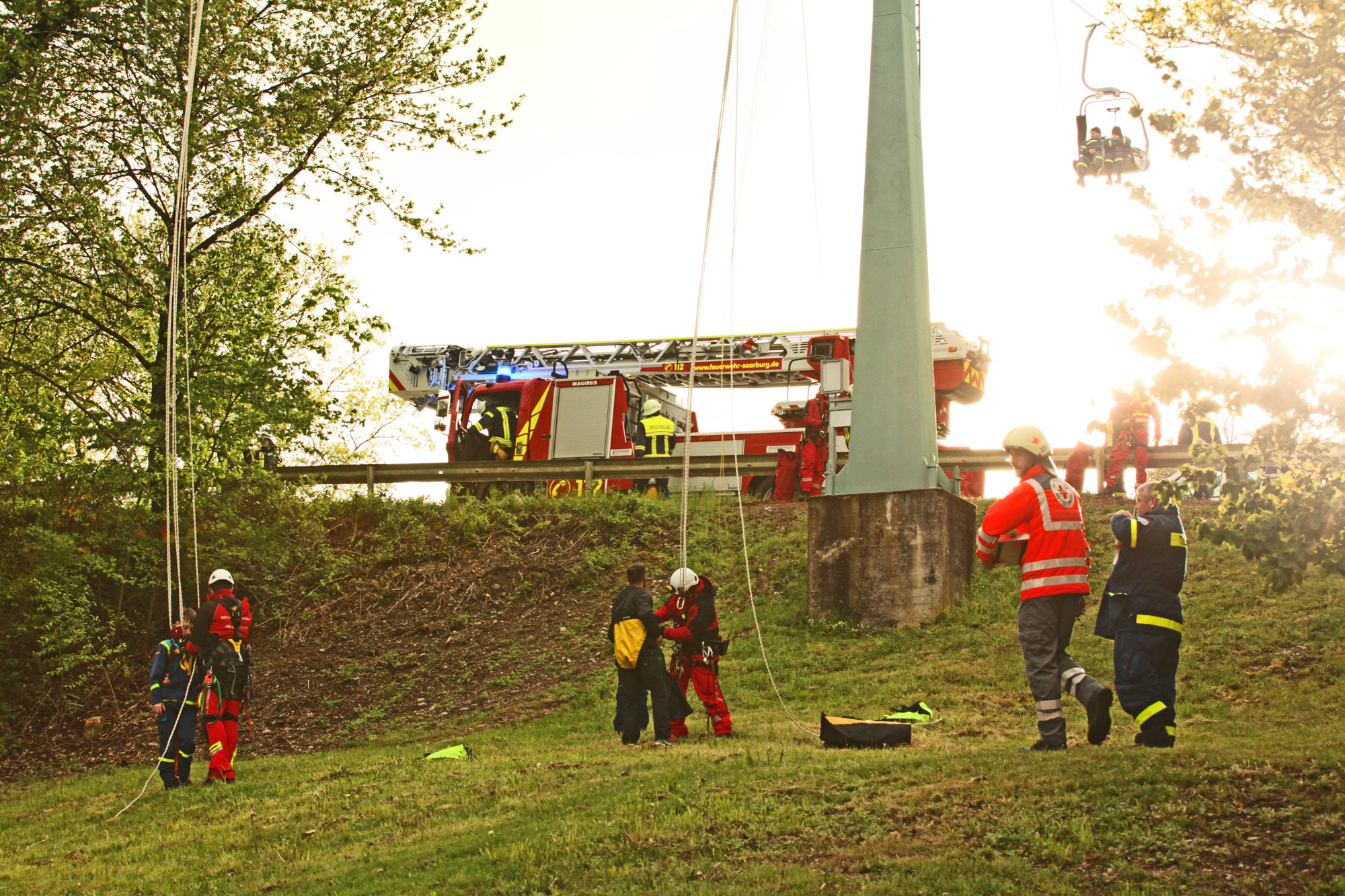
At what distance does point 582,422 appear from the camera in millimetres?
25047

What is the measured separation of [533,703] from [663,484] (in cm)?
1042

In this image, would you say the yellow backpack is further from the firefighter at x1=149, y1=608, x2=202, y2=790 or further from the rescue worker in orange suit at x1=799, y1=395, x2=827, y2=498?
the rescue worker in orange suit at x1=799, y1=395, x2=827, y2=498

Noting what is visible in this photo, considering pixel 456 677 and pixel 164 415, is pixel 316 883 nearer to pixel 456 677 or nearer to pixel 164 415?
pixel 456 677

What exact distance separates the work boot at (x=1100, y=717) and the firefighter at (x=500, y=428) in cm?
1903

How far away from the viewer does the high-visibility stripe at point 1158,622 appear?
7.27 m

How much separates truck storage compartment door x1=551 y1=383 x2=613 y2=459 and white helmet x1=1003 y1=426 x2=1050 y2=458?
57.2ft

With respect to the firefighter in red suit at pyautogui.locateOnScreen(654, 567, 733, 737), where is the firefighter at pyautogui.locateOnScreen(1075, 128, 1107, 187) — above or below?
above

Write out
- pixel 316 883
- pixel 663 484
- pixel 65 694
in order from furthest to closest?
pixel 663 484
pixel 65 694
pixel 316 883

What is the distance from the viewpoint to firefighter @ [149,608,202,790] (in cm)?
1055

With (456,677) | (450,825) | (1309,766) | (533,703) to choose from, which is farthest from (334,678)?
(1309,766)

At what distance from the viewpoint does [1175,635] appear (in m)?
7.30

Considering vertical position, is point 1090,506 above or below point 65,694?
above

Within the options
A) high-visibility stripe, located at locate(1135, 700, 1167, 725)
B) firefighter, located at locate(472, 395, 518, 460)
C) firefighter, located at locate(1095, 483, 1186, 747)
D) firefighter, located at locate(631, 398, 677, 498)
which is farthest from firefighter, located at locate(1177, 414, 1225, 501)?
firefighter, located at locate(472, 395, 518, 460)

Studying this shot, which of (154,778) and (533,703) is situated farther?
(533,703)
